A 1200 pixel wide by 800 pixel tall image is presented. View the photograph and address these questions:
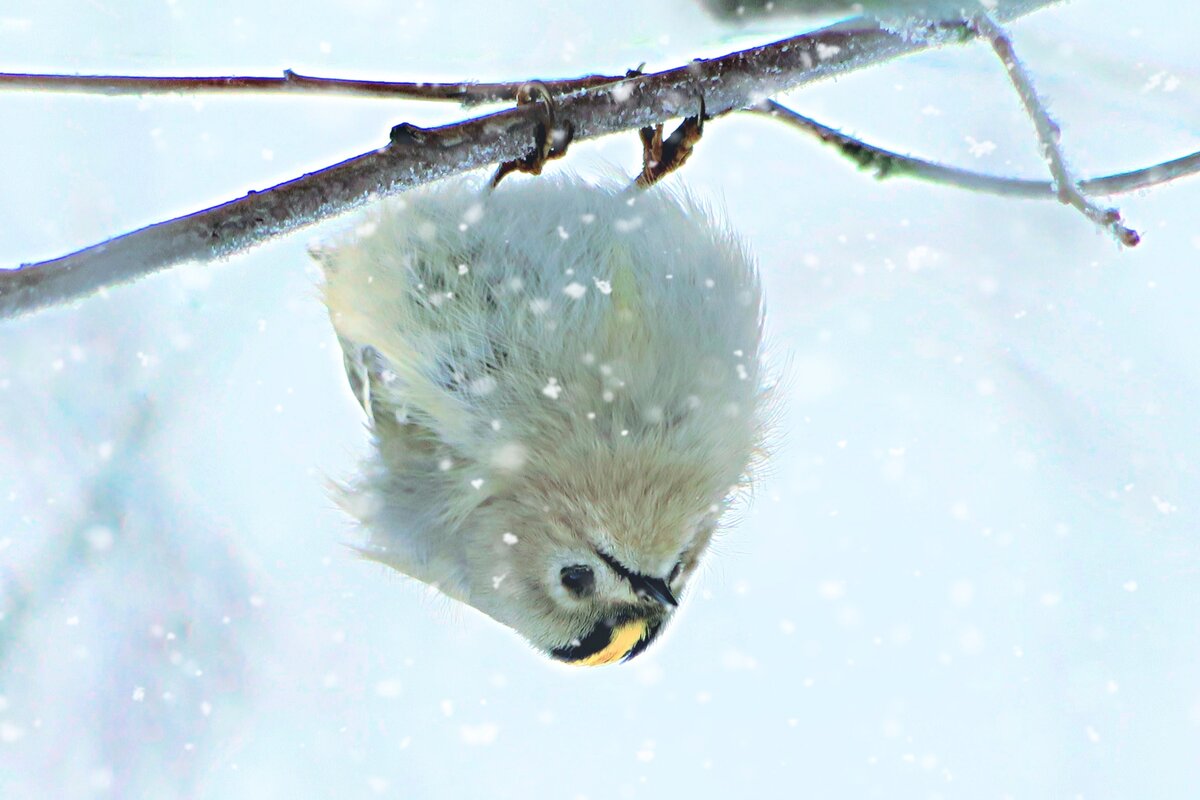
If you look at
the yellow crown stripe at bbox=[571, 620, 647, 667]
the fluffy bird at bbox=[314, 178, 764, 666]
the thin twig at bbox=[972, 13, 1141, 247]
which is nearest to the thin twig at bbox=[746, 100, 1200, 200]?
the thin twig at bbox=[972, 13, 1141, 247]

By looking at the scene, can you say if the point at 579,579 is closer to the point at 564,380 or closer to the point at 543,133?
the point at 564,380

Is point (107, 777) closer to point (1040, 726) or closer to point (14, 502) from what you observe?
point (14, 502)

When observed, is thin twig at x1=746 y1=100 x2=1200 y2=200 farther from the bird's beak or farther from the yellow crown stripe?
the yellow crown stripe

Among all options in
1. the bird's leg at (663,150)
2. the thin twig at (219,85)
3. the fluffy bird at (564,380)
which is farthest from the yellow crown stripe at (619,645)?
the thin twig at (219,85)

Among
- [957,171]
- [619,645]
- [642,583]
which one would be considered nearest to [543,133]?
[957,171]

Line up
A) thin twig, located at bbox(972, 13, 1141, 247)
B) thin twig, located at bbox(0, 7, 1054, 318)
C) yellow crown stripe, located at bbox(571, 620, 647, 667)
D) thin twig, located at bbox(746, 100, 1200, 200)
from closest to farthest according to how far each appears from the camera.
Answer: thin twig, located at bbox(972, 13, 1141, 247)
thin twig, located at bbox(0, 7, 1054, 318)
thin twig, located at bbox(746, 100, 1200, 200)
yellow crown stripe, located at bbox(571, 620, 647, 667)

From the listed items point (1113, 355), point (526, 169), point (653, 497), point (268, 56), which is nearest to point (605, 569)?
point (653, 497)

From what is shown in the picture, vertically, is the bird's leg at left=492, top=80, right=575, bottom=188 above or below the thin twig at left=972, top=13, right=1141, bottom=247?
below
